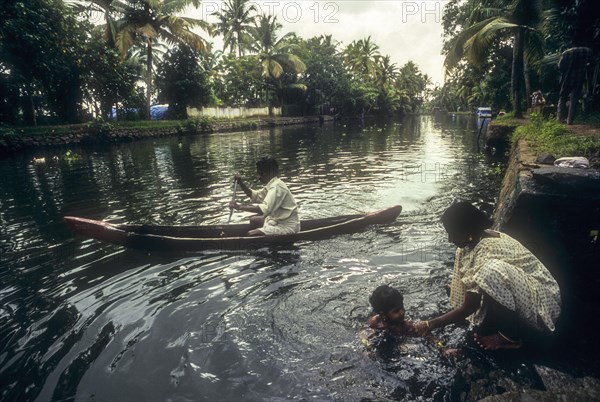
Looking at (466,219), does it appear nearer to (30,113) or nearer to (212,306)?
(212,306)

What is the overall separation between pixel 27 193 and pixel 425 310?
534 inches

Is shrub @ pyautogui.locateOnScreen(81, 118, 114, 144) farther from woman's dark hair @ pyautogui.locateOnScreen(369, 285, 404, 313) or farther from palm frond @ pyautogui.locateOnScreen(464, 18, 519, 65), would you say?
woman's dark hair @ pyautogui.locateOnScreen(369, 285, 404, 313)

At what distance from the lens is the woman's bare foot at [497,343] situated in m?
3.40

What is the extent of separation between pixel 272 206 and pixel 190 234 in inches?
78.8

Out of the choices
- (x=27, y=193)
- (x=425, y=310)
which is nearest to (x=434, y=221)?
(x=425, y=310)

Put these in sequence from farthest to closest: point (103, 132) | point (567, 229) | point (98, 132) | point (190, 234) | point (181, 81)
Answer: point (181, 81) → point (103, 132) → point (98, 132) → point (190, 234) → point (567, 229)

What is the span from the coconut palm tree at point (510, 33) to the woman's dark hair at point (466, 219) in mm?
16943

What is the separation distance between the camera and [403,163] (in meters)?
16.6

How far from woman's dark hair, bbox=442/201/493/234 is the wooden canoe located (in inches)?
160

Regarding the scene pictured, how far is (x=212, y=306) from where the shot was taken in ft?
16.5

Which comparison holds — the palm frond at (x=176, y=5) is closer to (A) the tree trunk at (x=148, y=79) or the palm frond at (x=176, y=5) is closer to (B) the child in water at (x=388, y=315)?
(A) the tree trunk at (x=148, y=79)

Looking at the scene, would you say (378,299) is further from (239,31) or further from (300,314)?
(239,31)

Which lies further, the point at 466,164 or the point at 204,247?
the point at 466,164

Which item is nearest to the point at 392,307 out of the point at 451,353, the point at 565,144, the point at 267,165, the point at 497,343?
the point at 451,353
